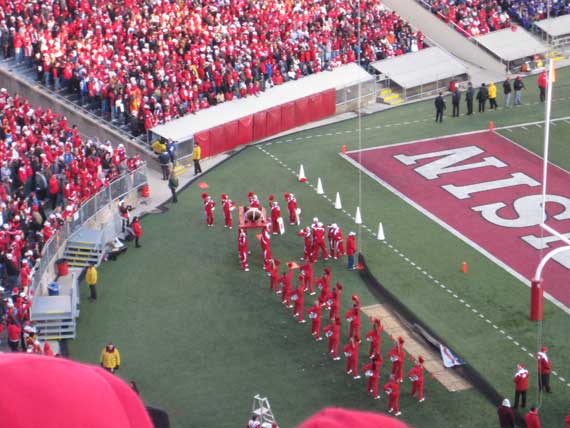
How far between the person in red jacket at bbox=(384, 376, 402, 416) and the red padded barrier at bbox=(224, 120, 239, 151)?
14029 millimetres

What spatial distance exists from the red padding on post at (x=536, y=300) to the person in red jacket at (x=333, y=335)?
3.55 m

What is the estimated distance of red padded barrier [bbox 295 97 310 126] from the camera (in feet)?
112

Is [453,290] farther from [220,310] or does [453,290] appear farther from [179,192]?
[179,192]

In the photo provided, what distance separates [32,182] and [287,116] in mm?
9218

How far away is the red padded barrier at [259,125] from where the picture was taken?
1304 inches

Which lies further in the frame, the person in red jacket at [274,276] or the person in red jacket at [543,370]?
the person in red jacket at [274,276]

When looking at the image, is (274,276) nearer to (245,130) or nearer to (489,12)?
(245,130)

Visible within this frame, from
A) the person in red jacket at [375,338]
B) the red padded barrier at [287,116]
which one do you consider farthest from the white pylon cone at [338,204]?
the person in red jacket at [375,338]

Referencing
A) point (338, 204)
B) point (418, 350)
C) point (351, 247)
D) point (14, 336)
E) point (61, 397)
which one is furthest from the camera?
point (338, 204)

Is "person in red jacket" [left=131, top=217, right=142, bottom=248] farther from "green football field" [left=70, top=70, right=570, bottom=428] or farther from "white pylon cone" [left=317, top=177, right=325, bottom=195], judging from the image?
"white pylon cone" [left=317, top=177, right=325, bottom=195]

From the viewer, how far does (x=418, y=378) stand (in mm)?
19344

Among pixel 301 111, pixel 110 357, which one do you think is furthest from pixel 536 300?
pixel 301 111

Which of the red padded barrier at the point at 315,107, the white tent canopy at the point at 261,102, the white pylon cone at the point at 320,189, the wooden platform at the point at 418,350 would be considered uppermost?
the white tent canopy at the point at 261,102

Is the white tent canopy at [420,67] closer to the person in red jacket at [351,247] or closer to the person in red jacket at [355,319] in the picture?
the person in red jacket at [351,247]
